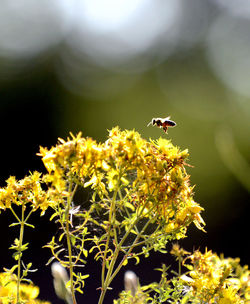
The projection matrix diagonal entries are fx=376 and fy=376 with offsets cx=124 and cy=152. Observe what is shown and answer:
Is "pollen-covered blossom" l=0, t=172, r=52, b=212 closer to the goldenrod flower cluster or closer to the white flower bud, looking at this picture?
the goldenrod flower cluster

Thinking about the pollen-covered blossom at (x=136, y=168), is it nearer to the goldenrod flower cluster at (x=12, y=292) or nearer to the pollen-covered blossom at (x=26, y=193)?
the pollen-covered blossom at (x=26, y=193)

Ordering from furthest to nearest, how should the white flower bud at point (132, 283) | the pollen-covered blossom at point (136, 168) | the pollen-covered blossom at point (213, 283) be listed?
1. the white flower bud at point (132, 283)
2. the pollen-covered blossom at point (213, 283)
3. the pollen-covered blossom at point (136, 168)

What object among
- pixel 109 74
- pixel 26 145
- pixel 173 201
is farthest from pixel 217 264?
pixel 109 74

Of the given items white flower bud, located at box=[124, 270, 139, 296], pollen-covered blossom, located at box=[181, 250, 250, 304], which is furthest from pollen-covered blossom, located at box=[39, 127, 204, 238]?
white flower bud, located at box=[124, 270, 139, 296]

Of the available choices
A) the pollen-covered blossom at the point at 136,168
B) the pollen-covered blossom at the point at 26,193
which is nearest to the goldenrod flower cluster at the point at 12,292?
the pollen-covered blossom at the point at 26,193

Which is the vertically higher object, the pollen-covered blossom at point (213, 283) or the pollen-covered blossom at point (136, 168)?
the pollen-covered blossom at point (136, 168)

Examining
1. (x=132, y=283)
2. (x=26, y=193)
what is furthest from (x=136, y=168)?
(x=132, y=283)
